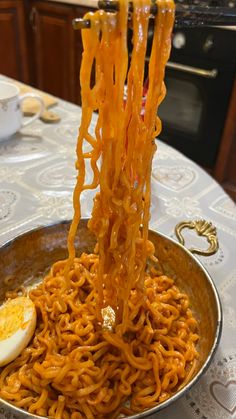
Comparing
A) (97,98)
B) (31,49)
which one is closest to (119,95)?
(97,98)

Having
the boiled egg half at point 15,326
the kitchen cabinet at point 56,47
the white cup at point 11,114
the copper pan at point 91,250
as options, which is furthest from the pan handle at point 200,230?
the kitchen cabinet at point 56,47

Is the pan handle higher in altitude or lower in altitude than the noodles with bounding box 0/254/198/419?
higher

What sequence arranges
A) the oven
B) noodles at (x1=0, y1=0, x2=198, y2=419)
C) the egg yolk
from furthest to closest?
the oven
the egg yolk
noodles at (x1=0, y1=0, x2=198, y2=419)

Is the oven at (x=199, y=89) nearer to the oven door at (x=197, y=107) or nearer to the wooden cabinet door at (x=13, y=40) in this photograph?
the oven door at (x=197, y=107)

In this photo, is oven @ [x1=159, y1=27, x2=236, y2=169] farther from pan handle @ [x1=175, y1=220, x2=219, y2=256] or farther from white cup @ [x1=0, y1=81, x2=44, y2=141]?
pan handle @ [x1=175, y1=220, x2=219, y2=256]

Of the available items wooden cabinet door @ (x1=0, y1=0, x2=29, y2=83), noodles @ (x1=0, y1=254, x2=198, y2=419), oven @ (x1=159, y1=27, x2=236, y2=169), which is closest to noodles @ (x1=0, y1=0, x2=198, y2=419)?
noodles @ (x1=0, y1=254, x2=198, y2=419)

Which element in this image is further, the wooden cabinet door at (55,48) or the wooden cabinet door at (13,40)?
the wooden cabinet door at (13,40)

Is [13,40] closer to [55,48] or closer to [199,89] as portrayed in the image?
[55,48]
